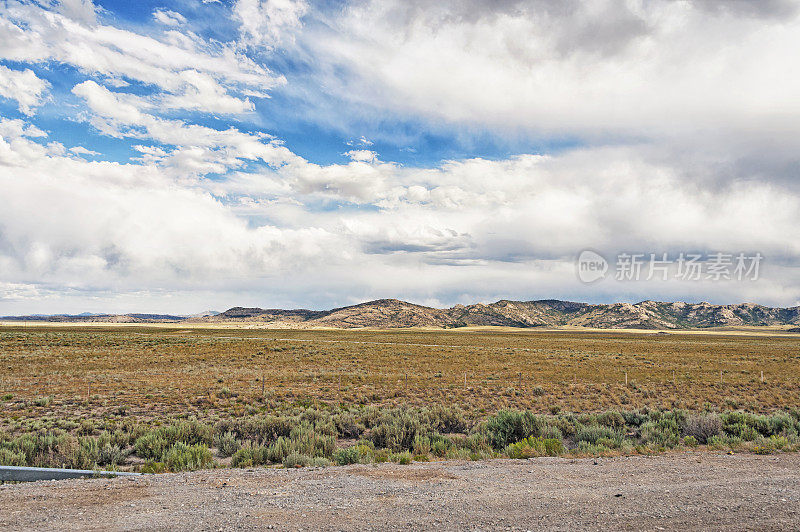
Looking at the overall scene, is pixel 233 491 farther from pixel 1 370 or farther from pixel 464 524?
pixel 1 370

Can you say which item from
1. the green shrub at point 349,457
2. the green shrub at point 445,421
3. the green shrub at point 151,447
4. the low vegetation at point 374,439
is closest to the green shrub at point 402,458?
the low vegetation at point 374,439

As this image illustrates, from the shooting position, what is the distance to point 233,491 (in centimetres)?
796

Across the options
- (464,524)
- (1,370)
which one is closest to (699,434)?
(464,524)

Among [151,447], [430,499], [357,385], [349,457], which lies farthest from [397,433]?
[357,385]

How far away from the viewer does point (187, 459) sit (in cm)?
1062

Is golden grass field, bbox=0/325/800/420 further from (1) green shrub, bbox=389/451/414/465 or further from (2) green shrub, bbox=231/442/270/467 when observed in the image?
(1) green shrub, bbox=389/451/414/465

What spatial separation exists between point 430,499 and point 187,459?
6.28 metres

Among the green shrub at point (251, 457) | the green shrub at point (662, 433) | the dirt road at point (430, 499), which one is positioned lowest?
the green shrub at point (662, 433)

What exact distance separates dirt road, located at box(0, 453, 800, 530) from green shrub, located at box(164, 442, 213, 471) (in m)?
0.88

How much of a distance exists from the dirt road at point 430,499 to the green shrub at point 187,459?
2.88 feet

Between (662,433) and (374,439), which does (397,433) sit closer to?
(374,439)

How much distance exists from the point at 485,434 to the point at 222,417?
455 inches

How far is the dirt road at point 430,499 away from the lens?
6320 millimetres

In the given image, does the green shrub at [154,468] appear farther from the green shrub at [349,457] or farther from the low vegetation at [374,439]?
the green shrub at [349,457]
